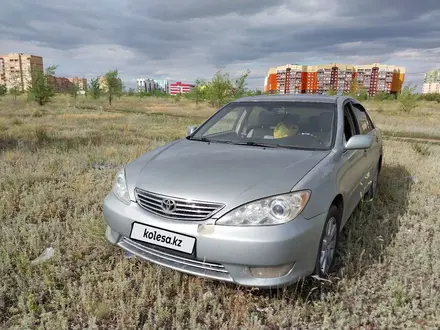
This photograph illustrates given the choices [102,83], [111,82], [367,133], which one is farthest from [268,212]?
[102,83]

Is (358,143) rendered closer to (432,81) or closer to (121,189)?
(121,189)

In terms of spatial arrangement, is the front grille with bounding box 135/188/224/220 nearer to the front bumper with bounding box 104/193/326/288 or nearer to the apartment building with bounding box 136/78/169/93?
the front bumper with bounding box 104/193/326/288

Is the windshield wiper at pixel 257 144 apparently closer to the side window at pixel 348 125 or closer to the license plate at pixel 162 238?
the side window at pixel 348 125

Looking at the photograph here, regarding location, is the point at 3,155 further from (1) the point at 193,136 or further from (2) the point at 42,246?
(1) the point at 193,136

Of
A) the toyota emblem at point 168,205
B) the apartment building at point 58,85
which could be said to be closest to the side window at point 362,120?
the toyota emblem at point 168,205

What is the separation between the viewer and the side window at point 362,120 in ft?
12.8

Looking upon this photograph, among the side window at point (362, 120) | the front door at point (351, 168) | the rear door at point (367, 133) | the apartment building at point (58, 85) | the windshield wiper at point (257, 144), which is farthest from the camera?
the apartment building at point (58, 85)

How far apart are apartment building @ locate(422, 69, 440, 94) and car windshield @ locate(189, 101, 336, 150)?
9590 cm

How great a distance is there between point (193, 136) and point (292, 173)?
1634 millimetres

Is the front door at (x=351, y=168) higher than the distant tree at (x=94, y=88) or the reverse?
the reverse

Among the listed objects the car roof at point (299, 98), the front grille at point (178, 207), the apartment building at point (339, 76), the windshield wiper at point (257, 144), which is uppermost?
the apartment building at point (339, 76)

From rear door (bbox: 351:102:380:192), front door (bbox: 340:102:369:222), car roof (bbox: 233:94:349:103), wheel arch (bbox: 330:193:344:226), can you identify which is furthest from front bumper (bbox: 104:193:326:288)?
rear door (bbox: 351:102:380:192)

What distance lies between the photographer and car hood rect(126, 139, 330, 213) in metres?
2.09

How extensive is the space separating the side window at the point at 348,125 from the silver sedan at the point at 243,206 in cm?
12
